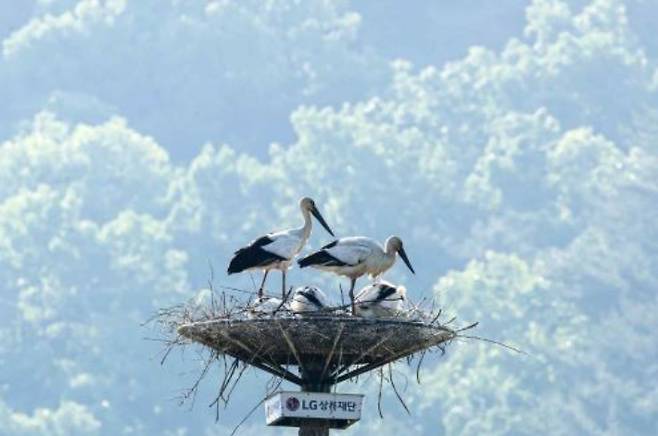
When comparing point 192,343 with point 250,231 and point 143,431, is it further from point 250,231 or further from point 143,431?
point 250,231

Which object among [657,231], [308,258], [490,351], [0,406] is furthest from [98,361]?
[308,258]

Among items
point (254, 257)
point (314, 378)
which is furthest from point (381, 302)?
point (254, 257)

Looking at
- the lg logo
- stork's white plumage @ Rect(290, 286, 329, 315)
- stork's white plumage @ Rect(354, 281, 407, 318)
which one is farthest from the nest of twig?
the lg logo

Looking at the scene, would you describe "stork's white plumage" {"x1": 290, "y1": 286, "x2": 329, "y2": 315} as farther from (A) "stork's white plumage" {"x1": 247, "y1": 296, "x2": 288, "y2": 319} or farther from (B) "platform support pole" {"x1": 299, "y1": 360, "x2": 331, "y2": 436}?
(B) "platform support pole" {"x1": 299, "y1": 360, "x2": 331, "y2": 436}

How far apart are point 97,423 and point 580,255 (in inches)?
1345

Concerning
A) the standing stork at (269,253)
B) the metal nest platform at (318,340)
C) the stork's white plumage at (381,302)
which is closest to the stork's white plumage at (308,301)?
the metal nest platform at (318,340)

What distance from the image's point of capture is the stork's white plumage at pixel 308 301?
102ft

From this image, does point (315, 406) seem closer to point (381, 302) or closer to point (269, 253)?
point (381, 302)

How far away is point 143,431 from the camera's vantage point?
15975 centimetres

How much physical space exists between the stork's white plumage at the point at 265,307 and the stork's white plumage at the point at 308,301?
0.40 ft

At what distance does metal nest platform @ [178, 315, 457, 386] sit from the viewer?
30.5 metres

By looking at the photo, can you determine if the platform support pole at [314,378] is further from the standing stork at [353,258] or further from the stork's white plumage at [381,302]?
the standing stork at [353,258]

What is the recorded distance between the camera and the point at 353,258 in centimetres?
3244

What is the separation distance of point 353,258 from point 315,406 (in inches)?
92.9
